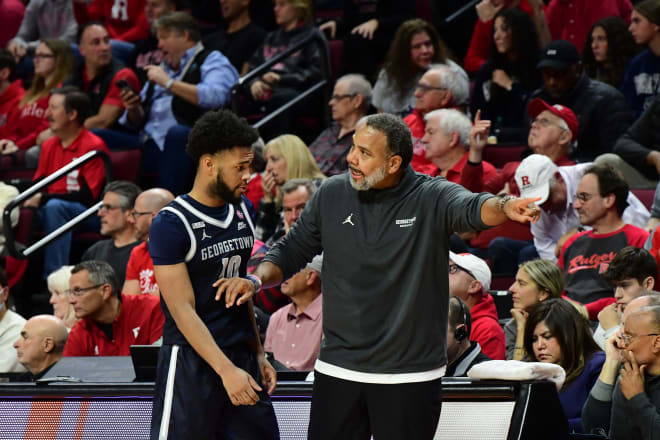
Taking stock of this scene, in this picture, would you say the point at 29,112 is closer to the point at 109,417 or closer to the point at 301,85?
the point at 301,85

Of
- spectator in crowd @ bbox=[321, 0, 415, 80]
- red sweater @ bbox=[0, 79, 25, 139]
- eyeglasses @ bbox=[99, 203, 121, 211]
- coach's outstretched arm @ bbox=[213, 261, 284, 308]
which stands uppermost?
spectator in crowd @ bbox=[321, 0, 415, 80]

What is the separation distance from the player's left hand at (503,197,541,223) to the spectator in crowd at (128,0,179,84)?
6.49 m

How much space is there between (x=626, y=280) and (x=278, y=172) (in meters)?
3.02

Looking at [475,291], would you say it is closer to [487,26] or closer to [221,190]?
[221,190]

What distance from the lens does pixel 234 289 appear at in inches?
134

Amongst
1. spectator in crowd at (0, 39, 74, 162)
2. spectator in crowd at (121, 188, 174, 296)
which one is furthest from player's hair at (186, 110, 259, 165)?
spectator in crowd at (0, 39, 74, 162)

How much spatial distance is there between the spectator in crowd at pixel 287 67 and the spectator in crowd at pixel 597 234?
11.2 ft

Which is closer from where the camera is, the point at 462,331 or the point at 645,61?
the point at 462,331

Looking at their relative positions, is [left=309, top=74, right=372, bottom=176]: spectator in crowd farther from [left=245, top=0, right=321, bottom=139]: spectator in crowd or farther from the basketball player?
the basketball player

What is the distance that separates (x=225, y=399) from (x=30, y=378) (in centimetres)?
218

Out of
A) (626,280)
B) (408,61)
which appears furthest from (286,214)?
(626,280)

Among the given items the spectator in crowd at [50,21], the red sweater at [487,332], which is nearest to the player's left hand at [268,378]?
the red sweater at [487,332]

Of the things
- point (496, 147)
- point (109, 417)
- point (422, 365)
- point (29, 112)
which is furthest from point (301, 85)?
point (422, 365)

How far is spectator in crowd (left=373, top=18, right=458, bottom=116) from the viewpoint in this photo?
26.0 feet
